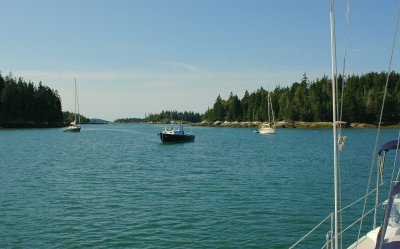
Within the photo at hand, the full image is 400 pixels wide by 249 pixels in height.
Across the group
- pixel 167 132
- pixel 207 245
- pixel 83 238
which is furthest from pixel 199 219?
pixel 167 132

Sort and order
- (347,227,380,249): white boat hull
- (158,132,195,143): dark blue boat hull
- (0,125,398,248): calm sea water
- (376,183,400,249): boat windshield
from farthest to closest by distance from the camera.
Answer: (158,132,195,143): dark blue boat hull → (0,125,398,248): calm sea water → (347,227,380,249): white boat hull → (376,183,400,249): boat windshield

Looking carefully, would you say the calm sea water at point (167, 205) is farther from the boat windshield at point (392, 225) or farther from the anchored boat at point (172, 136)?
the anchored boat at point (172, 136)

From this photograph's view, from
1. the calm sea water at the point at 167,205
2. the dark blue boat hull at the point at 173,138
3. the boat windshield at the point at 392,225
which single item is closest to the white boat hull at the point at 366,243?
the boat windshield at the point at 392,225

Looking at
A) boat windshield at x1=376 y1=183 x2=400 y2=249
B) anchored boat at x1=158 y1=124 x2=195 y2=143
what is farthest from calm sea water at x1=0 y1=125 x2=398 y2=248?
anchored boat at x1=158 y1=124 x2=195 y2=143

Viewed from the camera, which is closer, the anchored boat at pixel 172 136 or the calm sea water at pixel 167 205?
the calm sea water at pixel 167 205

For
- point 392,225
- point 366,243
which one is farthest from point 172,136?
point 392,225

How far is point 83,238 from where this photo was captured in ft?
62.0

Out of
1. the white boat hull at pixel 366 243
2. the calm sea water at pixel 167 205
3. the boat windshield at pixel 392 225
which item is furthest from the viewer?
the calm sea water at pixel 167 205

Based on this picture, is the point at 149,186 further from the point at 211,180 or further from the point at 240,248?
the point at 240,248

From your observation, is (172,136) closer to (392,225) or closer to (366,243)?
(366,243)

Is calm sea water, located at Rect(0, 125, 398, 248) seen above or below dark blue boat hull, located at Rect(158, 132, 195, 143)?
below

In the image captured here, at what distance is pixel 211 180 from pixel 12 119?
6812 inches

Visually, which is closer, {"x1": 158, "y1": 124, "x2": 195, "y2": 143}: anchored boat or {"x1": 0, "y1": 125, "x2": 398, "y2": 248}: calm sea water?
{"x1": 0, "y1": 125, "x2": 398, "y2": 248}: calm sea water

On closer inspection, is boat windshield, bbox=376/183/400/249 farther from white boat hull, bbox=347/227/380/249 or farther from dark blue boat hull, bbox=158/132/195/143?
dark blue boat hull, bbox=158/132/195/143
